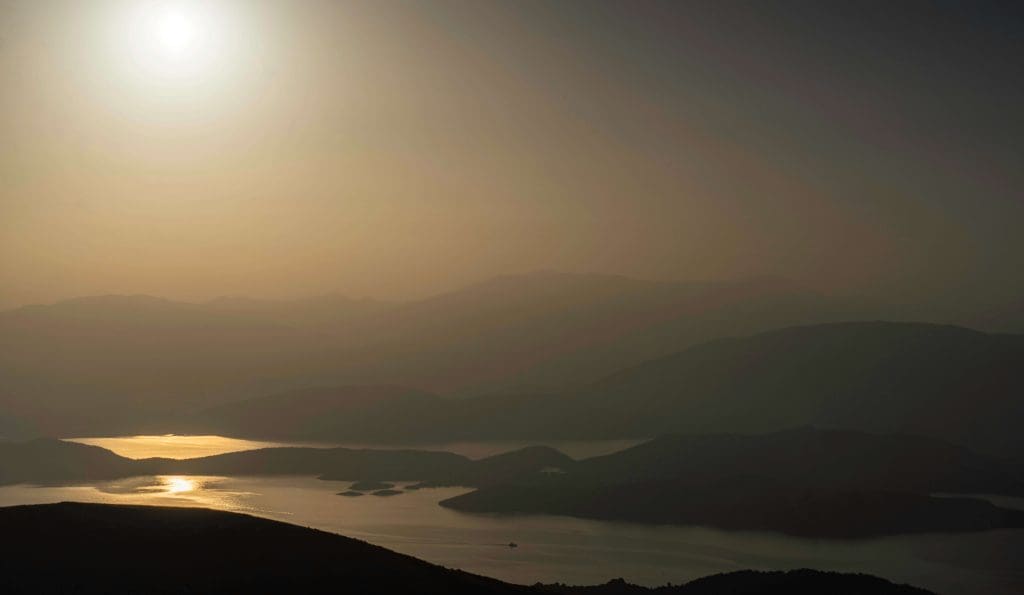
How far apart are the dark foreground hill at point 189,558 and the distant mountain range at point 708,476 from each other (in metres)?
106

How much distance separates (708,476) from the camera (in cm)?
16100

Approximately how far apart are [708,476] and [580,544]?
48591mm

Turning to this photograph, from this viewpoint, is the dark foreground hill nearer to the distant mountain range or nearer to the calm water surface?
the calm water surface

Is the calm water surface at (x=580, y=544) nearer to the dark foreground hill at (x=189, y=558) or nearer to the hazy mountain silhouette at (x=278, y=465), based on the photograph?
the hazy mountain silhouette at (x=278, y=465)

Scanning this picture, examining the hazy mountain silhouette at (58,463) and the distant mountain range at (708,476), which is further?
the hazy mountain silhouette at (58,463)

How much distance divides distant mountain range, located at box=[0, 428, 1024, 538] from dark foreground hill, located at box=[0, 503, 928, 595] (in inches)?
4189

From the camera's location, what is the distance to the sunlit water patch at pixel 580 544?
9638 centimetres

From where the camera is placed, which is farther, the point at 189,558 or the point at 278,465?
the point at 278,465

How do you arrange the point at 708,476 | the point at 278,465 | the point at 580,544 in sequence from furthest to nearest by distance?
the point at 278,465 < the point at 708,476 < the point at 580,544

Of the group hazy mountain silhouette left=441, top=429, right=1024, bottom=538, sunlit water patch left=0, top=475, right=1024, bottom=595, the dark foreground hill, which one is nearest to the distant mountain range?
hazy mountain silhouette left=441, top=429, right=1024, bottom=538

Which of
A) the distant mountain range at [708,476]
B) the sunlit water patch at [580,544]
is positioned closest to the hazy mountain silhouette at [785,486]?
the distant mountain range at [708,476]

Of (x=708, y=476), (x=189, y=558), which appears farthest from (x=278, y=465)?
(x=189, y=558)

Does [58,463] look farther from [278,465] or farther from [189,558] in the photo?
[189,558]

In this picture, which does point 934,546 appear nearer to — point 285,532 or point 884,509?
point 884,509
